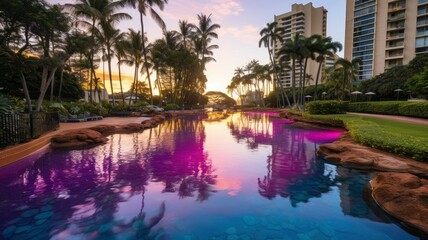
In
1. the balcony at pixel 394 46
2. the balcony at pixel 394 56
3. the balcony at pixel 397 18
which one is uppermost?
the balcony at pixel 397 18

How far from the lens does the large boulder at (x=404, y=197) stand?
4261mm

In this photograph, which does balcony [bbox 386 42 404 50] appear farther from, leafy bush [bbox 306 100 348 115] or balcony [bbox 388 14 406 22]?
leafy bush [bbox 306 100 348 115]

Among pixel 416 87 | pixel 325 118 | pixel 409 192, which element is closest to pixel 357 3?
pixel 416 87

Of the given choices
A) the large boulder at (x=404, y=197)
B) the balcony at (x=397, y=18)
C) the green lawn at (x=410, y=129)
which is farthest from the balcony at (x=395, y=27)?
the large boulder at (x=404, y=197)

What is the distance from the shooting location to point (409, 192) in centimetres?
475

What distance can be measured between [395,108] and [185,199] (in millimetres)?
29074

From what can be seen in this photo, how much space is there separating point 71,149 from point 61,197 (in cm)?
578

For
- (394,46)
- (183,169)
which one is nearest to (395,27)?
(394,46)

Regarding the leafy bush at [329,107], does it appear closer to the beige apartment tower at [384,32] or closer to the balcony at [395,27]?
the beige apartment tower at [384,32]

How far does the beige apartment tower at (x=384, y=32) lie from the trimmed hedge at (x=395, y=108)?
37.9 m

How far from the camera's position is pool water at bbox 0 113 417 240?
4086 millimetres

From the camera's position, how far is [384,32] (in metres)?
62.6

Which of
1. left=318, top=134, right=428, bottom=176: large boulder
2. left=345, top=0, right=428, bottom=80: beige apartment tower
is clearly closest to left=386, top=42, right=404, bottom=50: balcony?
left=345, top=0, right=428, bottom=80: beige apartment tower

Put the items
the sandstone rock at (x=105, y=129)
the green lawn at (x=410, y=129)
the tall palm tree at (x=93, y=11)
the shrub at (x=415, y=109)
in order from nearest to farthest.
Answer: the green lawn at (x=410, y=129) < the sandstone rock at (x=105, y=129) < the shrub at (x=415, y=109) < the tall palm tree at (x=93, y=11)
